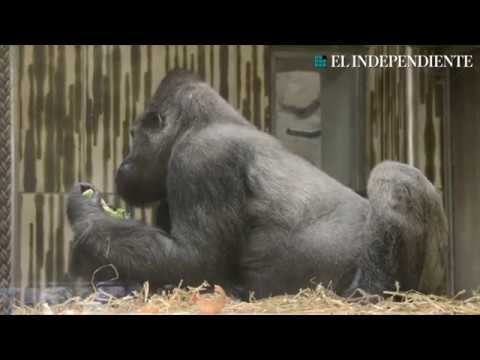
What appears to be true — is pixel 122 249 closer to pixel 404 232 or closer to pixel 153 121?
pixel 153 121

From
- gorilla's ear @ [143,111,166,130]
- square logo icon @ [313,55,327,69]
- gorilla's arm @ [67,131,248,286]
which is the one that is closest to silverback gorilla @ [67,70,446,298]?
gorilla's arm @ [67,131,248,286]

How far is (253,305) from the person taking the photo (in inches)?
166

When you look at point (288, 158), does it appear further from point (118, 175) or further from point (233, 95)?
point (118, 175)

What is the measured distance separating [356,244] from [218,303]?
0.88 m

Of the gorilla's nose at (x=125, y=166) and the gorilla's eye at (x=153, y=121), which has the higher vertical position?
the gorilla's eye at (x=153, y=121)

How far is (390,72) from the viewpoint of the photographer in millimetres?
4312

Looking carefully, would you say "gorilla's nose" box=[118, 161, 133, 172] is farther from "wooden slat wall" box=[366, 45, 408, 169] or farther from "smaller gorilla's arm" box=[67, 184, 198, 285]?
"wooden slat wall" box=[366, 45, 408, 169]

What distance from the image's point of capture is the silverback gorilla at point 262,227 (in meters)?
4.21

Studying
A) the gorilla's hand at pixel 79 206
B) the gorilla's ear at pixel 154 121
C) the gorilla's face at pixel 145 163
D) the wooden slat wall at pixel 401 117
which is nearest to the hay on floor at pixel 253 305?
the gorilla's hand at pixel 79 206

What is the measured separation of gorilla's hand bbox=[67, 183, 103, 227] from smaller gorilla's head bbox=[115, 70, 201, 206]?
193mm

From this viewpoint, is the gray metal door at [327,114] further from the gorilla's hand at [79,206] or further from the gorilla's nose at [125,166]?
the gorilla's hand at [79,206]

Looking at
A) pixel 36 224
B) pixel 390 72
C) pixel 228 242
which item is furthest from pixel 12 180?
pixel 390 72

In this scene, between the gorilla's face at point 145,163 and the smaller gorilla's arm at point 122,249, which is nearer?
the smaller gorilla's arm at point 122,249

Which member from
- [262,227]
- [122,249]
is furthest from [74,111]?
[262,227]
